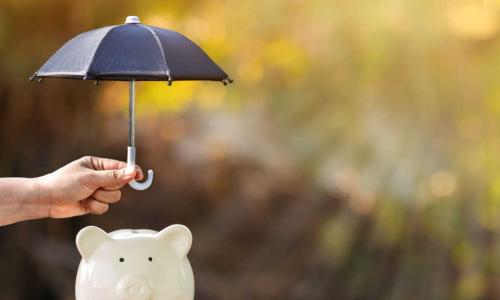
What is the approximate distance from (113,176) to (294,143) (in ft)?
8.09

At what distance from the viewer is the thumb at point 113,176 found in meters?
2.47

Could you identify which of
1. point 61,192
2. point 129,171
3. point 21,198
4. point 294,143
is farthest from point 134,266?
point 294,143

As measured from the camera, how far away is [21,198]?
104 inches

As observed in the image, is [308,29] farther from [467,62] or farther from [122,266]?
[122,266]

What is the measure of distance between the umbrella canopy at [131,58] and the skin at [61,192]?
0.31 m

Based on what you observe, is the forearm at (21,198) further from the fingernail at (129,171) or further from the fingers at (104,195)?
the fingernail at (129,171)

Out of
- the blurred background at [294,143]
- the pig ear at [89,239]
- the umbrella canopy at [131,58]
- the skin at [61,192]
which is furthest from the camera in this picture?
the blurred background at [294,143]

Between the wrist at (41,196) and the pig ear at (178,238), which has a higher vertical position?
the wrist at (41,196)

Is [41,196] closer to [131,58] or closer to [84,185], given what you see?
[84,185]

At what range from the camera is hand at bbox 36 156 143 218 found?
2494 millimetres

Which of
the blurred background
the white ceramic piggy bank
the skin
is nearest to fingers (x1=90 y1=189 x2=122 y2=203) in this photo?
the skin

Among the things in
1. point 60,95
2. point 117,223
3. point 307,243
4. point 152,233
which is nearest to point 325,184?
point 307,243

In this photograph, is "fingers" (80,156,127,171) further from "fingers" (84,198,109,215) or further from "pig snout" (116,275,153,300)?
"pig snout" (116,275,153,300)

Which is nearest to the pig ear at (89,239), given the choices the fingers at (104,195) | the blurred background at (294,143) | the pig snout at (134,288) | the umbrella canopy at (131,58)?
the pig snout at (134,288)
